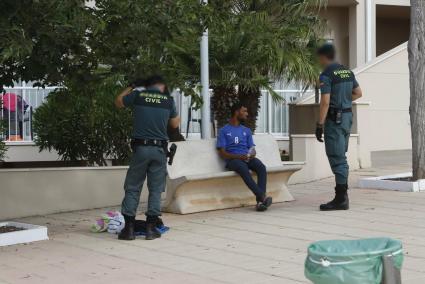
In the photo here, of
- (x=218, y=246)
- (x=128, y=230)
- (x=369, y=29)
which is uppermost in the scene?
(x=369, y=29)

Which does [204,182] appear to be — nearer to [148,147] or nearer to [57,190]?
[148,147]

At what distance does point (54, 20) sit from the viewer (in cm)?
648

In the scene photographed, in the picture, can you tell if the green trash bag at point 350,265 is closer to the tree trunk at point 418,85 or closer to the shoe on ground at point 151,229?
the shoe on ground at point 151,229

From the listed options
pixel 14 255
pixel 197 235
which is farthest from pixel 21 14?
pixel 197 235

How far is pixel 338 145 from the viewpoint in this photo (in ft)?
28.9

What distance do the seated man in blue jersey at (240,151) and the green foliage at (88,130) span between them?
2.68m

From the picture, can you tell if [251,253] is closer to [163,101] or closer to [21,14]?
[163,101]

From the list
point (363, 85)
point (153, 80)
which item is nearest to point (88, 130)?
point (153, 80)

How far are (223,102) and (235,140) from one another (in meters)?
3.89

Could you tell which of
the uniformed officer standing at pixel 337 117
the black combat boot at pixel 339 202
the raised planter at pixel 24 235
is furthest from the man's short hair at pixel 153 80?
the black combat boot at pixel 339 202

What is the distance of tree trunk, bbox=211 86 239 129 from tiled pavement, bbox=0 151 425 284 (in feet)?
12.3

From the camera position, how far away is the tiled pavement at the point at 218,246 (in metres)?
5.95

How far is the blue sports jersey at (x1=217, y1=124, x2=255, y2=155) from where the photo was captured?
9422 millimetres

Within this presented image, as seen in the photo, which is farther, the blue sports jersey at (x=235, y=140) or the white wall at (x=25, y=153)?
the white wall at (x=25, y=153)
